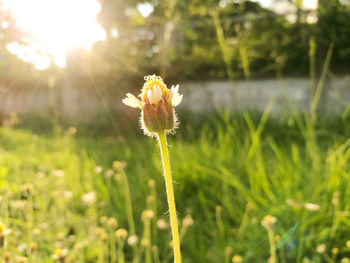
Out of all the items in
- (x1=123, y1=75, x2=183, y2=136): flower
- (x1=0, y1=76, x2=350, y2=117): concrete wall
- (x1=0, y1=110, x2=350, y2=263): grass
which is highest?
(x1=0, y1=76, x2=350, y2=117): concrete wall

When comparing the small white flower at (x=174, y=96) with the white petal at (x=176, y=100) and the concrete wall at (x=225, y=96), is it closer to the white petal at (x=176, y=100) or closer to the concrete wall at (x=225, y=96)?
the white petal at (x=176, y=100)

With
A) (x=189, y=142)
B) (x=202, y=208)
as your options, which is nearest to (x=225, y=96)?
(x=189, y=142)

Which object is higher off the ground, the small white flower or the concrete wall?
the concrete wall

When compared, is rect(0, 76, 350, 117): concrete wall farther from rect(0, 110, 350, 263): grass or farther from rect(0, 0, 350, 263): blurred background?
rect(0, 110, 350, 263): grass

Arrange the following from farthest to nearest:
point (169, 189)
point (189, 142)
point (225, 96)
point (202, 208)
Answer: point (225, 96) → point (189, 142) → point (202, 208) → point (169, 189)

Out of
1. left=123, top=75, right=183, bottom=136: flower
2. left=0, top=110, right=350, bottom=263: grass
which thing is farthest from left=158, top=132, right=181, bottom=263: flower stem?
left=0, top=110, right=350, bottom=263: grass

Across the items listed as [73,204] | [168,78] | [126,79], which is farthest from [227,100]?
[73,204]

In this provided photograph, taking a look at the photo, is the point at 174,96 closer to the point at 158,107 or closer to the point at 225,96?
the point at 158,107

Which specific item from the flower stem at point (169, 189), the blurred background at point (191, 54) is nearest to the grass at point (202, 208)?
the flower stem at point (169, 189)
